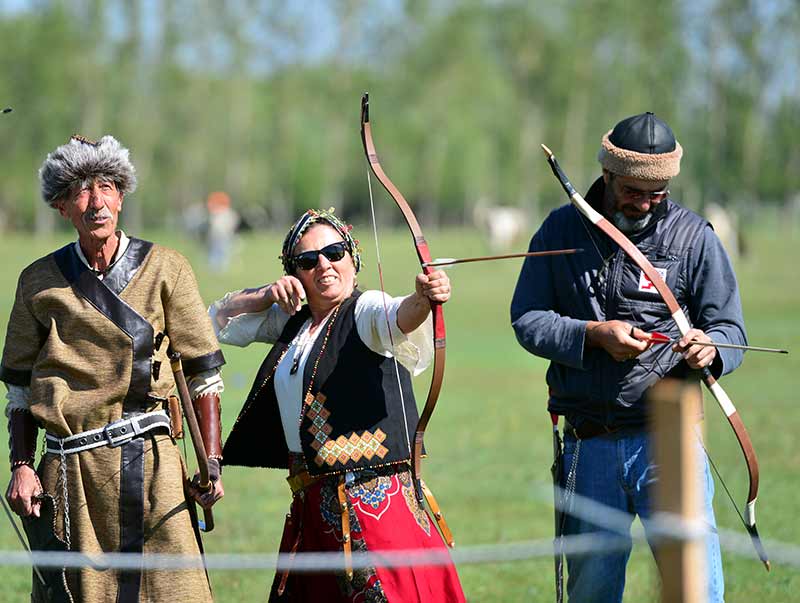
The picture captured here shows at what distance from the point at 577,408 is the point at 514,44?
68.3m

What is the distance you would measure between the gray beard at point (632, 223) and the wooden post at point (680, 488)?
1.54 metres

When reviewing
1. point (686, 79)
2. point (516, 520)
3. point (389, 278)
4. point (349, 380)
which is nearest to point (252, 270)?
point (389, 278)

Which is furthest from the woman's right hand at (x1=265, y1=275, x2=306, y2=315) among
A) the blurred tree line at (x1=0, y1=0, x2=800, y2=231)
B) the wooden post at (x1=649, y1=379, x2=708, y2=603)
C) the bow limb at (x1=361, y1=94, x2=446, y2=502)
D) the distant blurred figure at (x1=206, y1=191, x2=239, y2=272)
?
the blurred tree line at (x1=0, y1=0, x2=800, y2=231)

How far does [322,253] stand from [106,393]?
2.67 ft

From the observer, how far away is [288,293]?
4051mm

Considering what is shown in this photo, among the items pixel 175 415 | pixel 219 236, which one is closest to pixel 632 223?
pixel 175 415

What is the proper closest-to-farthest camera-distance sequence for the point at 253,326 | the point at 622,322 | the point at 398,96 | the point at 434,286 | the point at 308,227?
the point at 434,286 → the point at 622,322 → the point at 308,227 → the point at 253,326 → the point at 398,96

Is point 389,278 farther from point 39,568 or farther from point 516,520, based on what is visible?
point 39,568

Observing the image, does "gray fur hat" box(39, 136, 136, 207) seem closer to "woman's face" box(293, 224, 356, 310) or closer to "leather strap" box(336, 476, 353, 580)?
"woman's face" box(293, 224, 356, 310)

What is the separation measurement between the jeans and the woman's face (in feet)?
3.00

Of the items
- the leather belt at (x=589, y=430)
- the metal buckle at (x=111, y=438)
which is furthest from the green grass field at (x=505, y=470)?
the metal buckle at (x=111, y=438)

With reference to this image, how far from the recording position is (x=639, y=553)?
6.53 m

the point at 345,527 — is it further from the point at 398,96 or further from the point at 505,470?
the point at 398,96

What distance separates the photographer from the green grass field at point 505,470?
586 centimetres
